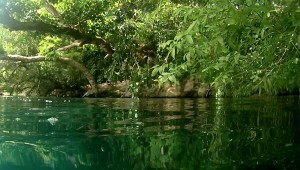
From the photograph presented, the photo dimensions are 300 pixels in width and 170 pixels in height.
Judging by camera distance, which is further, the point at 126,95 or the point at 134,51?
the point at 126,95

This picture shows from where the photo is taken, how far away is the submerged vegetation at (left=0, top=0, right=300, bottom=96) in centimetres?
316

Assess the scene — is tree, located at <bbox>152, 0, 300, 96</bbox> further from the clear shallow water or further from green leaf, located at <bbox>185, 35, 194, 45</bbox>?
the clear shallow water

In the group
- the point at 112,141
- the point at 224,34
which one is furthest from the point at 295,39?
the point at 112,141

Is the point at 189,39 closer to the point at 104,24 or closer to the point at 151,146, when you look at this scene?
the point at 151,146

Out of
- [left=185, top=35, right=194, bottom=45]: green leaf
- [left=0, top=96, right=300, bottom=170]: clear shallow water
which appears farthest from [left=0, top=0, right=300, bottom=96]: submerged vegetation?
[left=0, top=96, right=300, bottom=170]: clear shallow water

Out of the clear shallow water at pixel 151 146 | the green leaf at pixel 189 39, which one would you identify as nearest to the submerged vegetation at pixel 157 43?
the green leaf at pixel 189 39

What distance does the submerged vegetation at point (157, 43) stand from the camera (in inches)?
124

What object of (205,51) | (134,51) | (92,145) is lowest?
(92,145)

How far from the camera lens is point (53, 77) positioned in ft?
63.6

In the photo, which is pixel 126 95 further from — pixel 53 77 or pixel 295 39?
pixel 295 39

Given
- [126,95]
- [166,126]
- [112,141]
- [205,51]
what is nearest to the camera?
[205,51]

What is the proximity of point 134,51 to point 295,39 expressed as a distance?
396 inches

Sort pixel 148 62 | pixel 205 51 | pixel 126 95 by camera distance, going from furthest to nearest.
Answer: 1. pixel 126 95
2. pixel 148 62
3. pixel 205 51

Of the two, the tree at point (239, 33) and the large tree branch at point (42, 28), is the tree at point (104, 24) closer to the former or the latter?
the large tree branch at point (42, 28)
